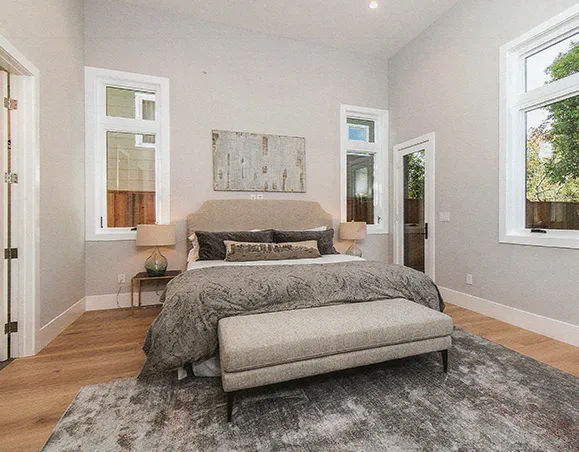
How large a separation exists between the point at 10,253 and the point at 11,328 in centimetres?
58

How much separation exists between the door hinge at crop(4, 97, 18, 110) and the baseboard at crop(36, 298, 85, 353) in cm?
177

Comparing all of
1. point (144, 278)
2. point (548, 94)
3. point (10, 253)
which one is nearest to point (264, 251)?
point (144, 278)

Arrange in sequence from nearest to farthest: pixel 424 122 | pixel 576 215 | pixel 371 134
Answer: pixel 576 215
pixel 424 122
pixel 371 134

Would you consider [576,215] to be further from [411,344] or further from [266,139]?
[266,139]

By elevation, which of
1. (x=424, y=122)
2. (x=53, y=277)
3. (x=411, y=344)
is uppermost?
(x=424, y=122)

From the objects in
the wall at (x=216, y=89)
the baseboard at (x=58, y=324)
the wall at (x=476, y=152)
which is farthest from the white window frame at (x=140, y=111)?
the wall at (x=476, y=152)

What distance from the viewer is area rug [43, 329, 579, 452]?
4.53ft

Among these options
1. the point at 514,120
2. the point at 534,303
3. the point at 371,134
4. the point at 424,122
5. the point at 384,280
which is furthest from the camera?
the point at 371,134

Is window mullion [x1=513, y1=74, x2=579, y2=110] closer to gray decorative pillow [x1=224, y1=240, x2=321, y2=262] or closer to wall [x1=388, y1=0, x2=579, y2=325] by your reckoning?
wall [x1=388, y1=0, x2=579, y2=325]

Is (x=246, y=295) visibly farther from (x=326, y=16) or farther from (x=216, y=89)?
(x=326, y=16)

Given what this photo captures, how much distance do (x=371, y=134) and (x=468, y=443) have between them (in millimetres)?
4325

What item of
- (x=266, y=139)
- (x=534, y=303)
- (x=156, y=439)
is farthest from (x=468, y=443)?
(x=266, y=139)

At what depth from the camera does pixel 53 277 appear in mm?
2719

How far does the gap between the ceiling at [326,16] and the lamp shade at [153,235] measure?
270 cm
